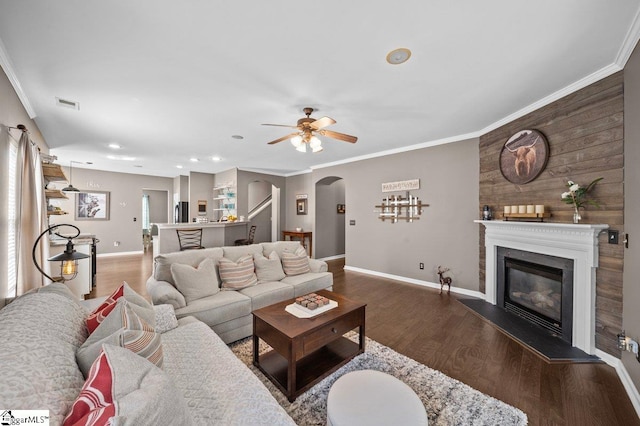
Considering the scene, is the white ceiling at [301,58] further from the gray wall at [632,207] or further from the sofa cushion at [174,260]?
the sofa cushion at [174,260]

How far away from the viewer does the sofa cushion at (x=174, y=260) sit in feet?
8.92

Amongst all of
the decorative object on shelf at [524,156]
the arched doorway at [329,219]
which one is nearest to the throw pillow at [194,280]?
the decorative object on shelf at [524,156]

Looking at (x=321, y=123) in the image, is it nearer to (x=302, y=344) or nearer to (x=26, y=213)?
(x=302, y=344)

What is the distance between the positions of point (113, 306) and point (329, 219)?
597 centimetres

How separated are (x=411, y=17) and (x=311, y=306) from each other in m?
2.31

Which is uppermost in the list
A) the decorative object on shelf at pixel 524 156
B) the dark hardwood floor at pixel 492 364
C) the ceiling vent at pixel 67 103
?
the ceiling vent at pixel 67 103

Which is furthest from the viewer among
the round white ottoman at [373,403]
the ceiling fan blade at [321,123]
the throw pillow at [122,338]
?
the ceiling fan blade at [321,123]

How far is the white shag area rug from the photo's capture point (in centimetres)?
167

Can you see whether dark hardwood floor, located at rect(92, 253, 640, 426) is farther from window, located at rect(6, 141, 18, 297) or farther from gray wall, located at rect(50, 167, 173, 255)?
gray wall, located at rect(50, 167, 173, 255)

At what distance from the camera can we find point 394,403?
4.36 ft

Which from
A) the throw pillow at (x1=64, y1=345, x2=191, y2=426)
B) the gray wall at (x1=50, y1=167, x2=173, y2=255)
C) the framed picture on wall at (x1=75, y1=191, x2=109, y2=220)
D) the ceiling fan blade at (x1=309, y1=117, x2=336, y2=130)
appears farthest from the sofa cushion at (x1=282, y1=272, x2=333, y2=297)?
the framed picture on wall at (x1=75, y1=191, x2=109, y2=220)

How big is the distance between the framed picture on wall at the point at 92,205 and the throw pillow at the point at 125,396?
28.9 ft

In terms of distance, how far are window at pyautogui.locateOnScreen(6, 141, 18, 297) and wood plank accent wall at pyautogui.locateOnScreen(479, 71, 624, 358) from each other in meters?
5.33

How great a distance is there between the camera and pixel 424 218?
464 cm
